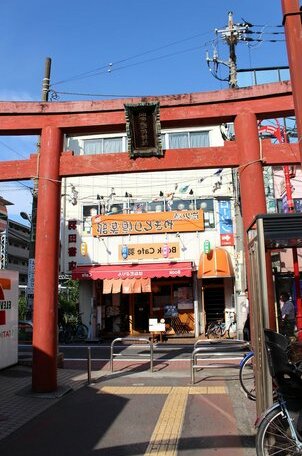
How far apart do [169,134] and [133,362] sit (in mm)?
13426

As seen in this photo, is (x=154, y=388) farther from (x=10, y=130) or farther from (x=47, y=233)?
(x=10, y=130)

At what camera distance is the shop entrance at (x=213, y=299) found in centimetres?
2286

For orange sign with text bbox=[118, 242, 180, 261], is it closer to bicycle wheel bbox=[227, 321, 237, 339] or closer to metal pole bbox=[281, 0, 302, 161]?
bicycle wheel bbox=[227, 321, 237, 339]

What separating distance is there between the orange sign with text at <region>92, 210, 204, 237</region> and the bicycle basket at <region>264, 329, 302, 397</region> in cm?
1768

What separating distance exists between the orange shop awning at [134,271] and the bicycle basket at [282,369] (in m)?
16.3

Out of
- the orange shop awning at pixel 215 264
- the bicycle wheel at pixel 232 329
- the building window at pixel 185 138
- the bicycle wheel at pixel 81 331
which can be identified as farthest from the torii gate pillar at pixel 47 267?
the building window at pixel 185 138

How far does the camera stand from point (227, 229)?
74.4 feet

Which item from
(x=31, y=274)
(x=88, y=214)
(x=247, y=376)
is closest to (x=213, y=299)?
(x=88, y=214)

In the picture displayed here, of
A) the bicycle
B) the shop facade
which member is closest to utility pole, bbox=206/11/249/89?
the shop facade

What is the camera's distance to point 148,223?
23141mm

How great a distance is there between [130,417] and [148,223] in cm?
1608

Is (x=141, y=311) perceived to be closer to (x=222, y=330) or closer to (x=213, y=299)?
(x=213, y=299)

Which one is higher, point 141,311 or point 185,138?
point 185,138

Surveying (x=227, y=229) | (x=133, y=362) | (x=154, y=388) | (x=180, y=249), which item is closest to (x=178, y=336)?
(x=180, y=249)
